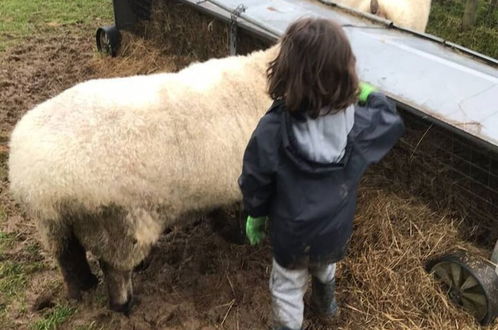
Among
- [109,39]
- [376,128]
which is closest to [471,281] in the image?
[376,128]

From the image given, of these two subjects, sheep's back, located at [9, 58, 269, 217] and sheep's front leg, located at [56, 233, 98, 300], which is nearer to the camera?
sheep's back, located at [9, 58, 269, 217]

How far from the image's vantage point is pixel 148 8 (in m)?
5.47

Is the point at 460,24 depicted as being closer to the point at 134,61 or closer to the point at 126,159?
the point at 134,61

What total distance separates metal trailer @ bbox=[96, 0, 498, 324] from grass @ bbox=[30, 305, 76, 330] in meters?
2.07

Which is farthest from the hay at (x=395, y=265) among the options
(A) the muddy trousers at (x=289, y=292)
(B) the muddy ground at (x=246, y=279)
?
(A) the muddy trousers at (x=289, y=292)

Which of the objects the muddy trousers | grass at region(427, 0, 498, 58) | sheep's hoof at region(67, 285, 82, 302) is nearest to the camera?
the muddy trousers

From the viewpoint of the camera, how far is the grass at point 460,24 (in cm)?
659

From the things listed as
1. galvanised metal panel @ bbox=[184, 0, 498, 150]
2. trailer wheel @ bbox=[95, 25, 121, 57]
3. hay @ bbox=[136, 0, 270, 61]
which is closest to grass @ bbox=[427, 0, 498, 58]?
galvanised metal panel @ bbox=[184, 0, 498, 150]

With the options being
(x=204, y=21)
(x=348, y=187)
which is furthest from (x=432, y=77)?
(x=204, y=21)

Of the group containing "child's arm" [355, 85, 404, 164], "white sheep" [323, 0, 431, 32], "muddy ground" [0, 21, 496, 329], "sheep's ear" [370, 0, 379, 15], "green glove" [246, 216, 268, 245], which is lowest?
"muddy ground" [0, 21, 496, 329]

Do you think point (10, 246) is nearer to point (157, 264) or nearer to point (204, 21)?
point (157, 264)

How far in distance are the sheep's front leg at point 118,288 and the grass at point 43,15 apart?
181 inches

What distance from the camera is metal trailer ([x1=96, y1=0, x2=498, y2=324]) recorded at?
8.93 feet

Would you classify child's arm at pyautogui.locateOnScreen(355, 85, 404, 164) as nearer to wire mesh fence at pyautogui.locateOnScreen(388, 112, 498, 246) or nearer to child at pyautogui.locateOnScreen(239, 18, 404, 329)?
child at pyautogui.locateOnScreen(239, 18, 404, 329)
